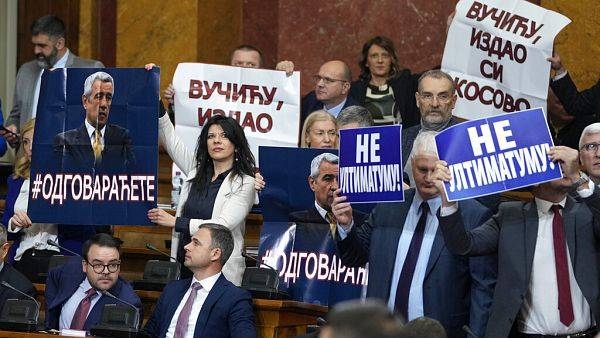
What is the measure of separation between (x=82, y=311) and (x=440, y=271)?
2061 millimetres

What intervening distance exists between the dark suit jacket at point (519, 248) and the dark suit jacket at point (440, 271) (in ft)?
0.40

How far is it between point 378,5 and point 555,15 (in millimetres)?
2616

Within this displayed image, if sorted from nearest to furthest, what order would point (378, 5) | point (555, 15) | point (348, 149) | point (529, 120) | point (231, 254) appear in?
point (529, 120) → point (348, 149) → point (231, 254) → point (555, 15) → point (378, 5)

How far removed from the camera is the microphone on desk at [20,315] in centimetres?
750

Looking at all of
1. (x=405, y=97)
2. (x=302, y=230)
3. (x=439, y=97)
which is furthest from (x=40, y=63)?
(x=439, y=97)

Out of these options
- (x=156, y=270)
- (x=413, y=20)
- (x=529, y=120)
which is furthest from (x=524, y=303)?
(x=413, y=20)

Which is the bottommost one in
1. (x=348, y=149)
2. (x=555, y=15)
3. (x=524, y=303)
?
(x=524, y=303)

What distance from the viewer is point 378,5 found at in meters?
11.1

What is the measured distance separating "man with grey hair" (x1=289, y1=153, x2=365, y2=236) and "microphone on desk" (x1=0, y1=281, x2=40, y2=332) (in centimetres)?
139

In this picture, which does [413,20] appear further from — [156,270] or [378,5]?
[156,270]

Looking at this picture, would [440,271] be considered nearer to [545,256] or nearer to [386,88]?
[545,256]

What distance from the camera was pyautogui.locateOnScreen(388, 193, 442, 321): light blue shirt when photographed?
677 cm

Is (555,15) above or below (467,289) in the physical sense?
above

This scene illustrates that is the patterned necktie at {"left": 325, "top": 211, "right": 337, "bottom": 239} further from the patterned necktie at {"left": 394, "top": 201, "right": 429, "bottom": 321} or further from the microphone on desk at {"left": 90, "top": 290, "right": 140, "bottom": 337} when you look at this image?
the microphone on desk at {"left": 90, "top": 290, "right": 140, "bottom": 337}
